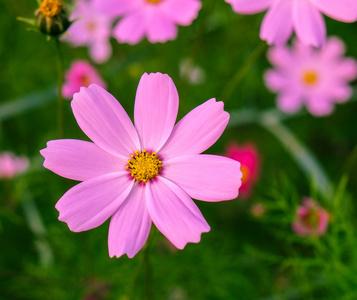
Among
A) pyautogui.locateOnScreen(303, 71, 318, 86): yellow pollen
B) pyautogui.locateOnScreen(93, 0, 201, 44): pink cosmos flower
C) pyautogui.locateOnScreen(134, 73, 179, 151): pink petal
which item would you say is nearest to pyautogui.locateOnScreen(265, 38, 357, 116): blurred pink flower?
pyautogui.locateOnScreen(303, 71, 318, 86): yellow pollen

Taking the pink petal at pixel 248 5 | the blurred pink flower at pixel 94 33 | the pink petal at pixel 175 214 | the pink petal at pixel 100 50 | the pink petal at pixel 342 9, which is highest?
the pink petal at pixel 248 5

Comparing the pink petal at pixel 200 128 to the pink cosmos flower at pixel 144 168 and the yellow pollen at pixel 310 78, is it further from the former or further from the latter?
the yellow pollen at pixel 310 78

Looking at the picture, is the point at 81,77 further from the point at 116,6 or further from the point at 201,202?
the point at 201,202

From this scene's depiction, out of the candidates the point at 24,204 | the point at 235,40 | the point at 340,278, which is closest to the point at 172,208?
the point at 340,278

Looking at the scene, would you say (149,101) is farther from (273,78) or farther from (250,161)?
(273,78)

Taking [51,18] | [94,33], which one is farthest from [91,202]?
[94,33]

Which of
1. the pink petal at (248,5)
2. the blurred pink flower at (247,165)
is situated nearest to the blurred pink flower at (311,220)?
the blurred pink flower at (247,165)

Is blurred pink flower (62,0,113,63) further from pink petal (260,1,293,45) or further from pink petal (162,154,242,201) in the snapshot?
pink petal (162,154,242,201)
